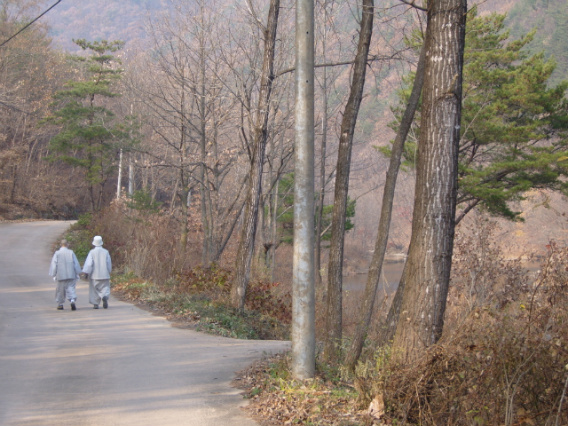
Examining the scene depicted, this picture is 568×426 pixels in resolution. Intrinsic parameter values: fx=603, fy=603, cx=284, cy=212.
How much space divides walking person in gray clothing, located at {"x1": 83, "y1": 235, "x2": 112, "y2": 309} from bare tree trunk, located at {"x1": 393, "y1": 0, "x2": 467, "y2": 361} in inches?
420

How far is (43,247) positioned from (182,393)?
2512 cm

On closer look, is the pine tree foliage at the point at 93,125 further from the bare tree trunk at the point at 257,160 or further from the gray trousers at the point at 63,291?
the bare tree trunk at the point at 257,160

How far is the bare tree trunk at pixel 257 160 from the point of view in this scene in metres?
14.3

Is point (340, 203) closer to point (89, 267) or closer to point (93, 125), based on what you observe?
point (89, 267)

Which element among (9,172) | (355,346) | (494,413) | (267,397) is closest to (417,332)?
(494,413)

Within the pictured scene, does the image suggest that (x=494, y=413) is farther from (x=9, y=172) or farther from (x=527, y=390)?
(x=9, y=172)

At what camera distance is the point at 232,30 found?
2297 centimetres

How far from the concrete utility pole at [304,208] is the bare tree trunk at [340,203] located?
2.90 m

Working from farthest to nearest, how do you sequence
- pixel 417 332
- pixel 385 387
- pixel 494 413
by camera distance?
1. pixel 417 332
2. pixel 385 387
3. pixel 494 413

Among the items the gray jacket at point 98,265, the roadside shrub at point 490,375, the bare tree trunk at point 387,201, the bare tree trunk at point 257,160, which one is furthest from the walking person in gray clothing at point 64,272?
the roadside shrub at point 490,375

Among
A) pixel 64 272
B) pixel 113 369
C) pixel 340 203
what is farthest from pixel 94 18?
pixel 113 369

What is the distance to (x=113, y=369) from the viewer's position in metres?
8.88

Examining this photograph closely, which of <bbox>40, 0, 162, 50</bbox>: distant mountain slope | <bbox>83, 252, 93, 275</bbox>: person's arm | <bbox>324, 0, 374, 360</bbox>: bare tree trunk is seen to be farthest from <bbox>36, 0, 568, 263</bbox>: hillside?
<bbox>40, 0, 162, 50</bbox>: distant mountain slope

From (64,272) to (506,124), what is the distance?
18454mm
